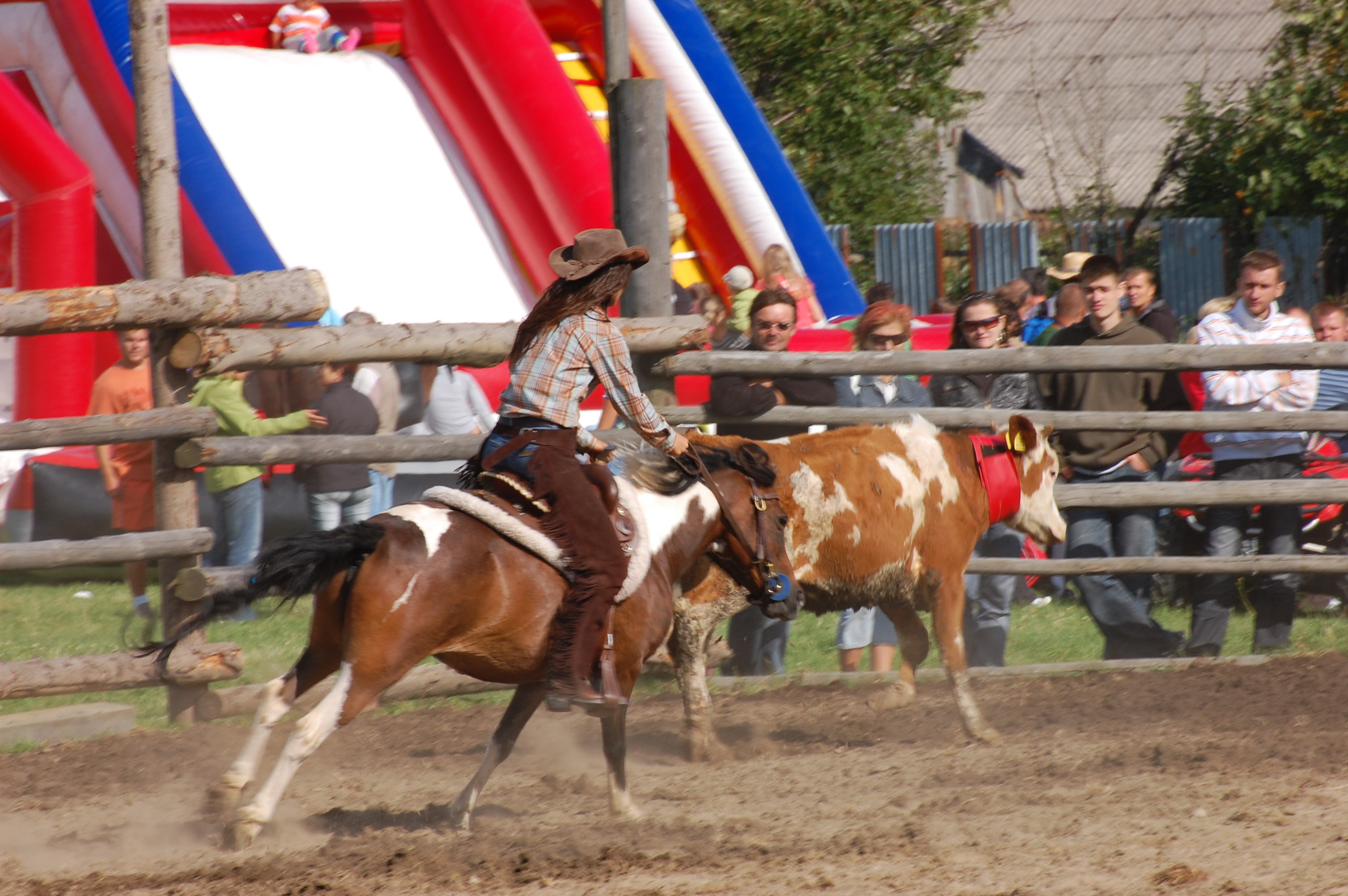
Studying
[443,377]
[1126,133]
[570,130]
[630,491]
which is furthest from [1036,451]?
[1126,133]

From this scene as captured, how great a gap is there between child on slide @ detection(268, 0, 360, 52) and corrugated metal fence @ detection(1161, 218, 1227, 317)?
11.5 meters

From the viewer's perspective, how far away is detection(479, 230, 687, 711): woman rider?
4.64 metres

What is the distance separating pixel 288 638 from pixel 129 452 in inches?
57.0

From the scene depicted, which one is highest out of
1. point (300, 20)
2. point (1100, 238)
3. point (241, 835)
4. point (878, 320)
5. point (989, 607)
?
point (300, 20)

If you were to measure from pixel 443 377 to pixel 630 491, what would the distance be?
13.3ft

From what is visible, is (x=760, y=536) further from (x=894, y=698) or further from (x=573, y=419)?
(x=894, y=698)

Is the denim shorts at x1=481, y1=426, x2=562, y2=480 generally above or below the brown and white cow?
above

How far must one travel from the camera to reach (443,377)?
8828mm

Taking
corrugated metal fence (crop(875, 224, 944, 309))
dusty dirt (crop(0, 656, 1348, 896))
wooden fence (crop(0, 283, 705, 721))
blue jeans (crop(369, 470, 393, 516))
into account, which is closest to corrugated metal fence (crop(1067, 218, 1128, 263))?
corrugated metal fence (crop(875, 224, 944, 309))

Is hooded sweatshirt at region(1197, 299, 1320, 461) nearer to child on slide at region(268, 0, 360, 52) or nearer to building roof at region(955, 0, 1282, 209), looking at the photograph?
child on slide at region(268, 0, 360, 52)

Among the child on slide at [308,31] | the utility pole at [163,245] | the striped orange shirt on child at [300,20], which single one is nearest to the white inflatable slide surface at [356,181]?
the child on slide at [308,31]

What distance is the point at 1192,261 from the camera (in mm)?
19141

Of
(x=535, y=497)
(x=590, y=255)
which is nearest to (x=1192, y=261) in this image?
(x=590, y=255)

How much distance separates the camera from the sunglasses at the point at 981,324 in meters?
7.15
